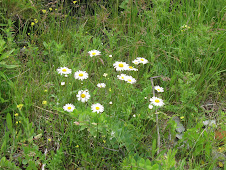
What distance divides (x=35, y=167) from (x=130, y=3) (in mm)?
2055

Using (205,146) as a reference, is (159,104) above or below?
above

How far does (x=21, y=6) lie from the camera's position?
107 inches

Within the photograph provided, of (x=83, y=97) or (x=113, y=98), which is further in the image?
(x=113, y=98)

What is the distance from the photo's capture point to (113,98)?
6.51 ft

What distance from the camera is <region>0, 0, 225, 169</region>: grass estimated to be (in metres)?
1.58

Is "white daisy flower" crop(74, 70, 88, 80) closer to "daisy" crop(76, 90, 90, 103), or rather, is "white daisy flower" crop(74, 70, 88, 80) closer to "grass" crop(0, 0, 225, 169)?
"grass" crop(0, 0, 225, 169)

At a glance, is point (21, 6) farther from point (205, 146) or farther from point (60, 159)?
point (205, 146)

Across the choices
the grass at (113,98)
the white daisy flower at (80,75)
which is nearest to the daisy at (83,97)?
the grass at (113,98)

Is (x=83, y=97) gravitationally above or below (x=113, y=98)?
above

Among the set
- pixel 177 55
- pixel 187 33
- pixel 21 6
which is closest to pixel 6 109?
pixel 21 6

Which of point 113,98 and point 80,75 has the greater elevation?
point 80,75

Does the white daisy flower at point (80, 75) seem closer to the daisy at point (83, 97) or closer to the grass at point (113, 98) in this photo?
the grass at point (113, 98)

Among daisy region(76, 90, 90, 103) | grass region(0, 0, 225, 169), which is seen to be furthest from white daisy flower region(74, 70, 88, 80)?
daisy region(76, 90, 90, 103)

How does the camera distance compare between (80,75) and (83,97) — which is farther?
(80,75)
